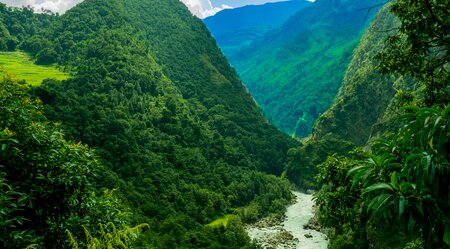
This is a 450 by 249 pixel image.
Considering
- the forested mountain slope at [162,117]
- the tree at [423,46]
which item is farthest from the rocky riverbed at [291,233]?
the tree at [423,46]

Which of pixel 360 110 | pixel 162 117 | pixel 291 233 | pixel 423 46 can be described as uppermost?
pixel 360 110

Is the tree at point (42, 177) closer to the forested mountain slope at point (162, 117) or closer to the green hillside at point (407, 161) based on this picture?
the green hillside at point (407, 161)

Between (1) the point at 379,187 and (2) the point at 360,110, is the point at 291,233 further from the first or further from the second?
(2) the point at 360,110

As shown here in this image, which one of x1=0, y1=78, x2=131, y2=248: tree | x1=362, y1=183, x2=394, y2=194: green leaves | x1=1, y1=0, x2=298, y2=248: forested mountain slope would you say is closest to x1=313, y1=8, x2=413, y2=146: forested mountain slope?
x1=1, y1=0, x2=298, y2=248: forested mountain slope

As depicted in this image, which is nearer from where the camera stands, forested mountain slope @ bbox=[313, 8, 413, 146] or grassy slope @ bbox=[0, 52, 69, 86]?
grassy slope @ bbox=[0, 52, 69, 86]

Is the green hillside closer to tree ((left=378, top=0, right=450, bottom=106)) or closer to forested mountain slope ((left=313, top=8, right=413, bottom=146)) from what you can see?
tree ((left=378, top=0, right=450, bottom=106))

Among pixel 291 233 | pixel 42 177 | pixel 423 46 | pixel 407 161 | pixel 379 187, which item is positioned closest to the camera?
pixel 379 187

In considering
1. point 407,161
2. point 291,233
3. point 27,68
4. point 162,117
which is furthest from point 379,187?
point 27,68

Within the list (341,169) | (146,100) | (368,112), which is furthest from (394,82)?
(341,169)
